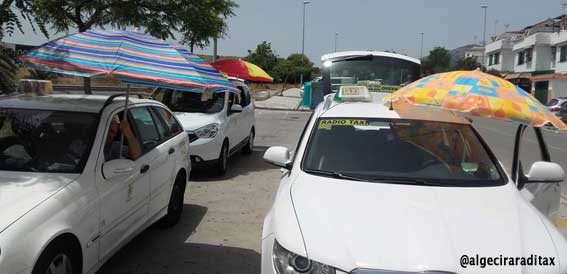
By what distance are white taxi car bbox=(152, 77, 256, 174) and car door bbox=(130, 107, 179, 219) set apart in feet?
8.88

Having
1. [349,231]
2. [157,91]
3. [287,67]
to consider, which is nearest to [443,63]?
[287,67]

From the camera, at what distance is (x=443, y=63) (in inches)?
3413

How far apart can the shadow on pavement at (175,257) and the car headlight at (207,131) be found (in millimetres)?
2986

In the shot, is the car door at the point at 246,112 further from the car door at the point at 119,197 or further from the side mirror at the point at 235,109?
the car door at the point at 119,197

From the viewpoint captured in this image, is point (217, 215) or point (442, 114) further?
point (217, 215)

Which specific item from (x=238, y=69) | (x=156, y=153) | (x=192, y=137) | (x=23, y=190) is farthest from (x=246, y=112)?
(x=23, y=190)

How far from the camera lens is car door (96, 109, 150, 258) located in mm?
A: 4027

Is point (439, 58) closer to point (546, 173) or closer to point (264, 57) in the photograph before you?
point (264, 57)

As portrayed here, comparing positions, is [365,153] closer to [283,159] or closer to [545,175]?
[283,159]

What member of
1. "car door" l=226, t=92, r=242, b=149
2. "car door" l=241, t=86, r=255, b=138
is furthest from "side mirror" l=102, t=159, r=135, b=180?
"car door" l=241, t=86, r=255, b=138

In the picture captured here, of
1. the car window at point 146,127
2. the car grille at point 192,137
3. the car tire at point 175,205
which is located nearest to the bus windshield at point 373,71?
the car grille at point 192,137

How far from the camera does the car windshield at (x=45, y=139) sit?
13.0 feet

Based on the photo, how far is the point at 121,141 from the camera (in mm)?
4699

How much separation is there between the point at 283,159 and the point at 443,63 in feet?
286
